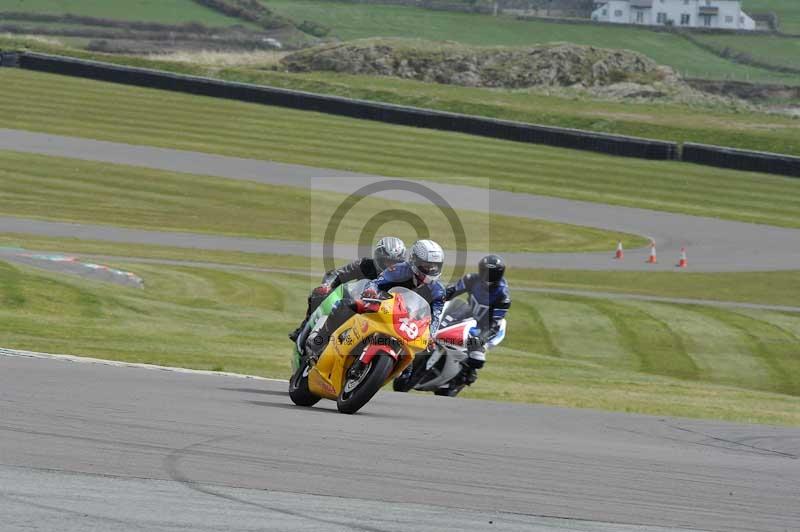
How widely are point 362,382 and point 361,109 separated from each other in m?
41.5

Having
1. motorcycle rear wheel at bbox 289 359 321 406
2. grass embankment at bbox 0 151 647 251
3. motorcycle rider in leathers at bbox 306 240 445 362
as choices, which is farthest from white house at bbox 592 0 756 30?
motorcycle rider in leathers at bbox 306 240 445 362

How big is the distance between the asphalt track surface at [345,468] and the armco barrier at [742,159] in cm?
3404

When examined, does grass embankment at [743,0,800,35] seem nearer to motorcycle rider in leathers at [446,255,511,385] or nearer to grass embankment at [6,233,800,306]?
grass embankment at [6,233,800,306]

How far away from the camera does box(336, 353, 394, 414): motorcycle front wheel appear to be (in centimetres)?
982

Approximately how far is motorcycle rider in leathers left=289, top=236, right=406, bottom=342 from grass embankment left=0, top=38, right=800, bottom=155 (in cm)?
3783

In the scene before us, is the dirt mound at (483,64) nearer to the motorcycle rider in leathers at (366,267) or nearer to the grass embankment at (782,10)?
the grass embankment at (782,10)

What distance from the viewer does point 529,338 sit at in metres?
20.5

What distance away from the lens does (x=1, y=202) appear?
32.4 meters

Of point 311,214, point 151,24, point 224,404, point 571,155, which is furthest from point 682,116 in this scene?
point 224,404

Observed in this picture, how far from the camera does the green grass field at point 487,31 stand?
95.9 m

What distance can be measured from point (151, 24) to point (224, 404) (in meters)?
79.0

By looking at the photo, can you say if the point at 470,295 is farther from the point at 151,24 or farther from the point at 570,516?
the point at 151,24

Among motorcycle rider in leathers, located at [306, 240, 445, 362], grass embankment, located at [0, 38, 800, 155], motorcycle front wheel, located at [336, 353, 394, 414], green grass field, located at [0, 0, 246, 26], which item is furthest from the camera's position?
green grass field, located at [0, 0, 246, 26]

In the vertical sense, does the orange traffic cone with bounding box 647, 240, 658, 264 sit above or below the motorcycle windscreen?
below
